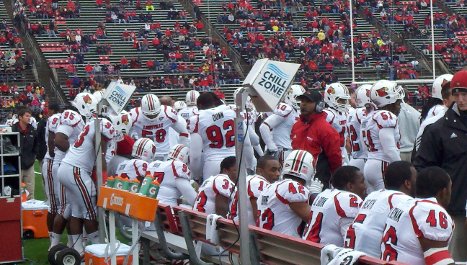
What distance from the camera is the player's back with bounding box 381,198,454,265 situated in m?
4.69

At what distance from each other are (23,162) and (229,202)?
7.80 meters

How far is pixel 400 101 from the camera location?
9742 millimetres

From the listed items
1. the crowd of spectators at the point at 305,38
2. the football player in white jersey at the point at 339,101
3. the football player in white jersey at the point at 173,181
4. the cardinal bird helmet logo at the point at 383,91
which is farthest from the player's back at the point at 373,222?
the crowd of spectators at the point at 305,38

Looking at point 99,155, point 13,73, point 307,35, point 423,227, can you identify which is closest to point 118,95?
point 99,155

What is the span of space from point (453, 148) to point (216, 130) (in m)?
4.35

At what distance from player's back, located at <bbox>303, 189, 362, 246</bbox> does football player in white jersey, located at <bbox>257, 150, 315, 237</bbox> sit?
0.31 m

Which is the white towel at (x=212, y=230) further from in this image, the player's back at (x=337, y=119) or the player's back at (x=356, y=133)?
the player's back at (x=337, y=119)

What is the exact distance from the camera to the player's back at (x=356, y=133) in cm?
1025

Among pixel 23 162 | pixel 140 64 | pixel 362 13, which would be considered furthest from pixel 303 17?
pixel 23 162

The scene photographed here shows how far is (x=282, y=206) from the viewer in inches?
262

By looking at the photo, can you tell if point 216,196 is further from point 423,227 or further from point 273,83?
point 423,227

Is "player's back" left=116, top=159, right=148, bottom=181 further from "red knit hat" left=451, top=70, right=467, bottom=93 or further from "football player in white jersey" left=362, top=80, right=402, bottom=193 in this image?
"red knit hat" left=451, top=70, right=467, bottom=93

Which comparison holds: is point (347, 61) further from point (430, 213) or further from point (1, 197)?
point (430, 213)

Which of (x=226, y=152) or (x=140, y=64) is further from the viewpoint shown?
(x=140, y=64)
